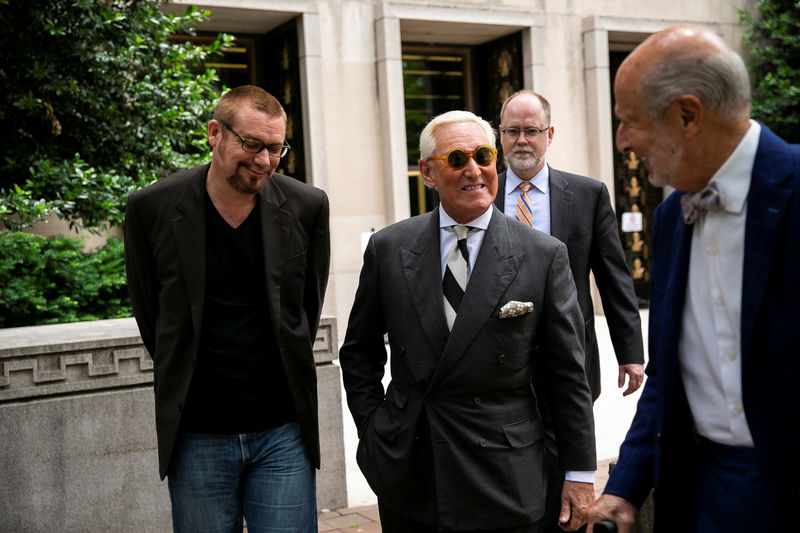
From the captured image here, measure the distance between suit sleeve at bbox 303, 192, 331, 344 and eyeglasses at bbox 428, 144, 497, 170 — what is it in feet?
2.13

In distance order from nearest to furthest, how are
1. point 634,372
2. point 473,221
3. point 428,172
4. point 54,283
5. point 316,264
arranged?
point 473,221 → point 428,172 → point 316,264 → point 634,372 → point 54,283

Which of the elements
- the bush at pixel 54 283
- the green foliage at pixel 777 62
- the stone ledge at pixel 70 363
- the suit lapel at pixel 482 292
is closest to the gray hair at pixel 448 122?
the suit lapel at pixel 482 292

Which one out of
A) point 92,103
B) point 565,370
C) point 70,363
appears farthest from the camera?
point 92,103

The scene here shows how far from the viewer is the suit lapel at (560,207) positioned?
429cm

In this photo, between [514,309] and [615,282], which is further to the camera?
[615,282]

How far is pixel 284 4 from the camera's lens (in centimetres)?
→ 1177

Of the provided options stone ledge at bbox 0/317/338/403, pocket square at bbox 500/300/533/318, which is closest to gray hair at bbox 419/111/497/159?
pocket square at bbox 500/300/533/318

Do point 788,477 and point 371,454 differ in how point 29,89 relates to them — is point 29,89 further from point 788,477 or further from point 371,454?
point 788,477

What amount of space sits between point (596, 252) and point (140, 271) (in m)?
2.20

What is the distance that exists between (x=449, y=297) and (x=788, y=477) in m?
1.34

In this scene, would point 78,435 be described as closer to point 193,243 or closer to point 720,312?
point 193,243

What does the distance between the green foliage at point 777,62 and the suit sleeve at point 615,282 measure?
11.7m

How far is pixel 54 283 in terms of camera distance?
7.48 m

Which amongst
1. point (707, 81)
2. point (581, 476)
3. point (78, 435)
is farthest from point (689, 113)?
point (78, 435)
